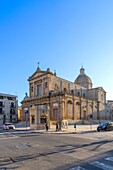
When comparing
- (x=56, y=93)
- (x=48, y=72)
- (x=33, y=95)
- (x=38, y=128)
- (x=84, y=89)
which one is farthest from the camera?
(x=84, y=89)

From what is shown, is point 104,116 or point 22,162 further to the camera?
point 104,116

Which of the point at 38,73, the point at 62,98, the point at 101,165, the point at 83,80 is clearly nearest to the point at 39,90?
the point at 38,73

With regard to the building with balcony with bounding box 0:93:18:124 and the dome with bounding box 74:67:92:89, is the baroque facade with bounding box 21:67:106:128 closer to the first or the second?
the dome with bounding box 74:67:92:89

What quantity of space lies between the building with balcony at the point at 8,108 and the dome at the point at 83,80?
26124 mm

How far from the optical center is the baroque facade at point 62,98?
48.0 metres

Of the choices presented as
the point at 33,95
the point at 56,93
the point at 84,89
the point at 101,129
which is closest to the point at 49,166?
the point at 101,129

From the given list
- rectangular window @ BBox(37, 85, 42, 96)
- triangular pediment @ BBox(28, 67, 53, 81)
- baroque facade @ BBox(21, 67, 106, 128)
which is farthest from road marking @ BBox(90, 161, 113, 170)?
rectangular window @ BBox(37, 85, 42, 96)

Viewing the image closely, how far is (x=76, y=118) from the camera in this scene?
51.3 metres

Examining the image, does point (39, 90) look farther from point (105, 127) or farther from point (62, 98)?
point (105, 127)

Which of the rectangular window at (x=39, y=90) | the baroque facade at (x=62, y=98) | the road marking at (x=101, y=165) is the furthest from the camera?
the rectangular window at (x=39, y=90)

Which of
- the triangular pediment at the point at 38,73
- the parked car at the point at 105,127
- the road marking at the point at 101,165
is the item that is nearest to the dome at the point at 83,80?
the triangular pediment at the point at 38,73

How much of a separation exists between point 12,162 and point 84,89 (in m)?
58.0

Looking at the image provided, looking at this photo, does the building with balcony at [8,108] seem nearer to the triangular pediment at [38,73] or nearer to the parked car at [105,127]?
the triangular pediment at [38,73]

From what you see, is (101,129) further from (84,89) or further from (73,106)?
(84,89)
